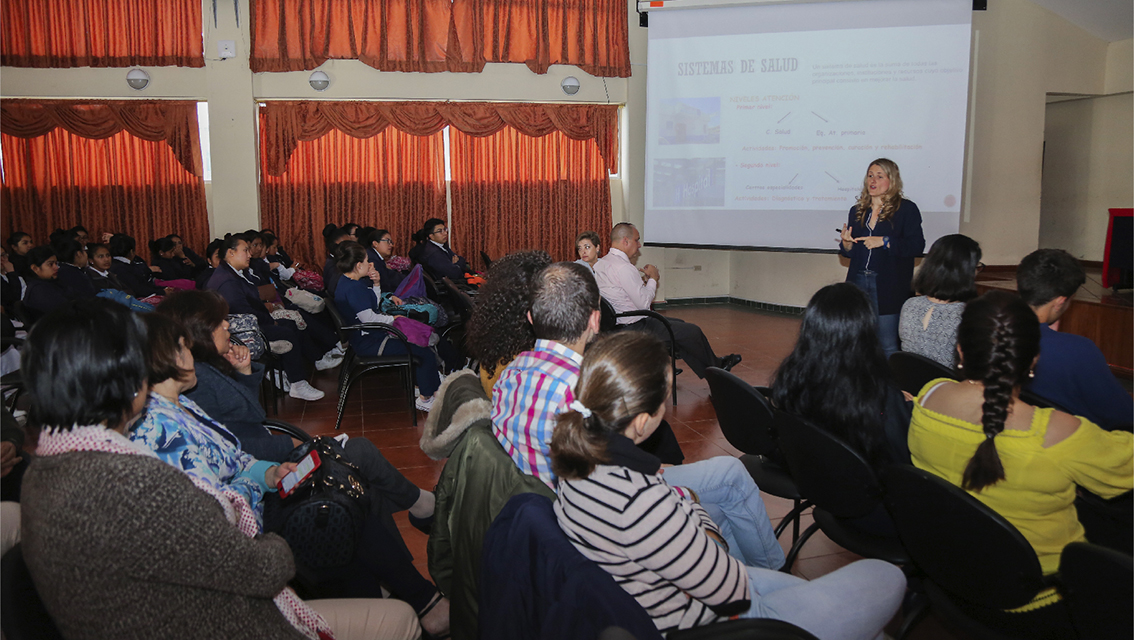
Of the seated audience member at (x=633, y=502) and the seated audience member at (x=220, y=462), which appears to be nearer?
the seated audience member at (x=633, y=502)

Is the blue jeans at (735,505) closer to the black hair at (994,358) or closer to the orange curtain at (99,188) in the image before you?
the black hair at (994,358)

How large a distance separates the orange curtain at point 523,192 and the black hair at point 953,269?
584 centimetres

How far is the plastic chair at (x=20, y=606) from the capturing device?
117cm

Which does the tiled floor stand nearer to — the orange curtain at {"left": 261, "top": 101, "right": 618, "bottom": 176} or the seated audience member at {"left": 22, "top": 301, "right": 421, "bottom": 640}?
the seated audience member at {"left": 22, "top": 301, "right": 421, "bottom": 640}

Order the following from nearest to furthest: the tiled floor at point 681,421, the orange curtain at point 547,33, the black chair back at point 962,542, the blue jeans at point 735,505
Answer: the black chair back at point 962,542 → the blue jeans at point 735,505 → the tiled floor at point 681,421 → the orange curtain at point 547,33

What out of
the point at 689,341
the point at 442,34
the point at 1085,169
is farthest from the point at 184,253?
the point at 1085,169

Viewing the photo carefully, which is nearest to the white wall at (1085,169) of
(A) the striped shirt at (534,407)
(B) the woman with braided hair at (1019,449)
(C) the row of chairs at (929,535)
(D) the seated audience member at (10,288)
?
(C) the row of chairs at (929,535)

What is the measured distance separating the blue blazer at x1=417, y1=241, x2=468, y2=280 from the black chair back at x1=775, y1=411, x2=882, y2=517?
470 centimetres

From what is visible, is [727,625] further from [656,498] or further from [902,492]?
[902,492]

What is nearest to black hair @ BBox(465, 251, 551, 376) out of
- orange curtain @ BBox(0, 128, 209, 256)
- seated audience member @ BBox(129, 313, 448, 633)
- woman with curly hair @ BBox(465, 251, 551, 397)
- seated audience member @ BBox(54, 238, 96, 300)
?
woman with curly hair @ BBox(465, 251, 551, 397)

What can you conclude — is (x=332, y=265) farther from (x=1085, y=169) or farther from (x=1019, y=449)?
(x=1085, y=169)

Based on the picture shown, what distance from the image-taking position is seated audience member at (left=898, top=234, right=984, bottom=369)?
272 cm

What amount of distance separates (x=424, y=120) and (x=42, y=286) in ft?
13.8

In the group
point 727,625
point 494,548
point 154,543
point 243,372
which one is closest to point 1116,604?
point 727,625
